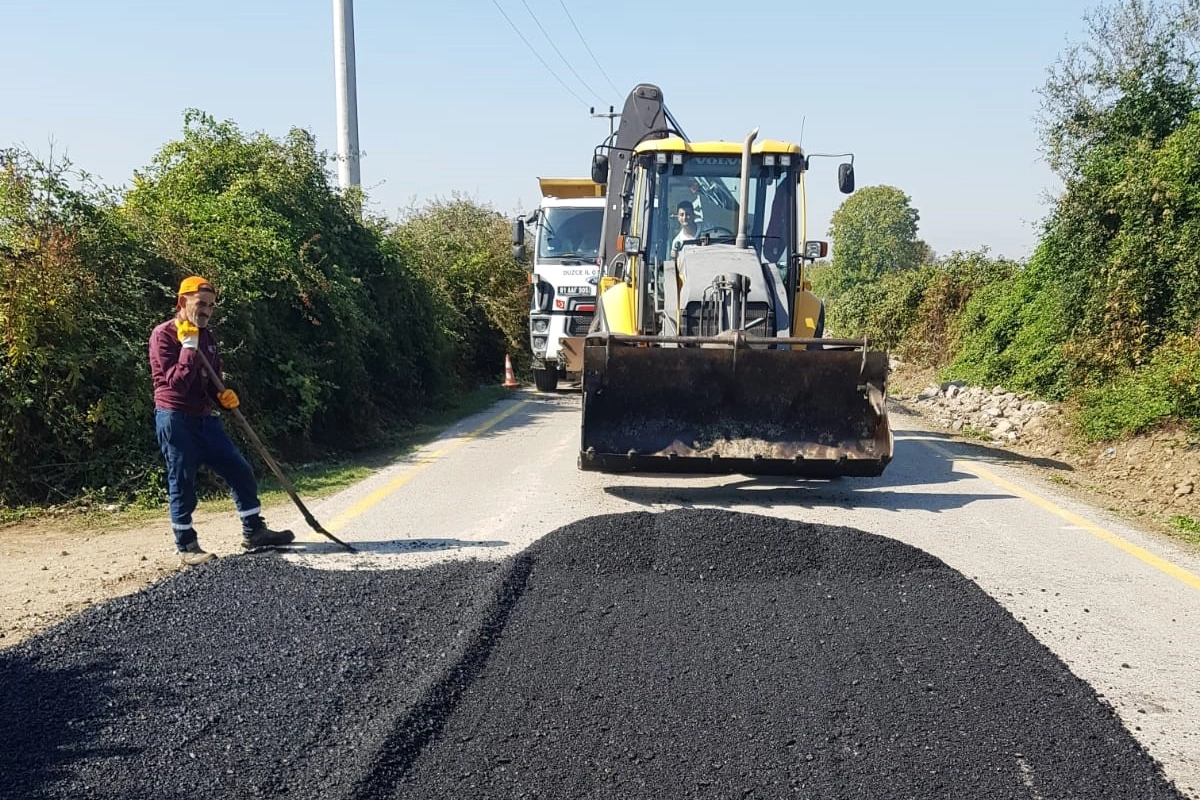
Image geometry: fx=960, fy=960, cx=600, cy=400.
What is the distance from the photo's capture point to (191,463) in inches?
235

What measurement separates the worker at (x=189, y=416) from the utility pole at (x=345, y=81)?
11.8 m

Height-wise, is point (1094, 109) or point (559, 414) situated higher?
point (1094, 109)

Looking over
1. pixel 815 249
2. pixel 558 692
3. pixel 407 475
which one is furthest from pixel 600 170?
pixel 558 692

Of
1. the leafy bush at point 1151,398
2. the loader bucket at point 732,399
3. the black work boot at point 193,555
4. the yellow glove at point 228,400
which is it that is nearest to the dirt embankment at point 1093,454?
the leafy bush at point 1151,398

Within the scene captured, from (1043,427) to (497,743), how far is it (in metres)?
10.9

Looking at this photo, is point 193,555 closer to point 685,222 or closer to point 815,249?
point 685,222

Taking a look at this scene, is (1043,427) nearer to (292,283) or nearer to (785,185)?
(785,185)

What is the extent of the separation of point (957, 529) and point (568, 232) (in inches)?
422

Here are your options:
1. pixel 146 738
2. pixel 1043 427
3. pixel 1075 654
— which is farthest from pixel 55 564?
pixel 1043 427

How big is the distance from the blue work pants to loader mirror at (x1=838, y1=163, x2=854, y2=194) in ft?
20.5

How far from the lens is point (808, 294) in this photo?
9914mm

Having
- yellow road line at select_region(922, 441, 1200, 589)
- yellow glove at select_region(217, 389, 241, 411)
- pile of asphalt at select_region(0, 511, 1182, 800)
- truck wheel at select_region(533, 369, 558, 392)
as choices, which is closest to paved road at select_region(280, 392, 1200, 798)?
yellow road line at select_region(922, 441, 1200, 589)

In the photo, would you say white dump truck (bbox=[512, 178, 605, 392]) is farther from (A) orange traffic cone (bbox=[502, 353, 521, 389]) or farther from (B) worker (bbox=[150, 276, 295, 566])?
(B) worker (bbox=[150, 276, 295, 566])

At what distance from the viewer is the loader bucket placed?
24.9 feet
